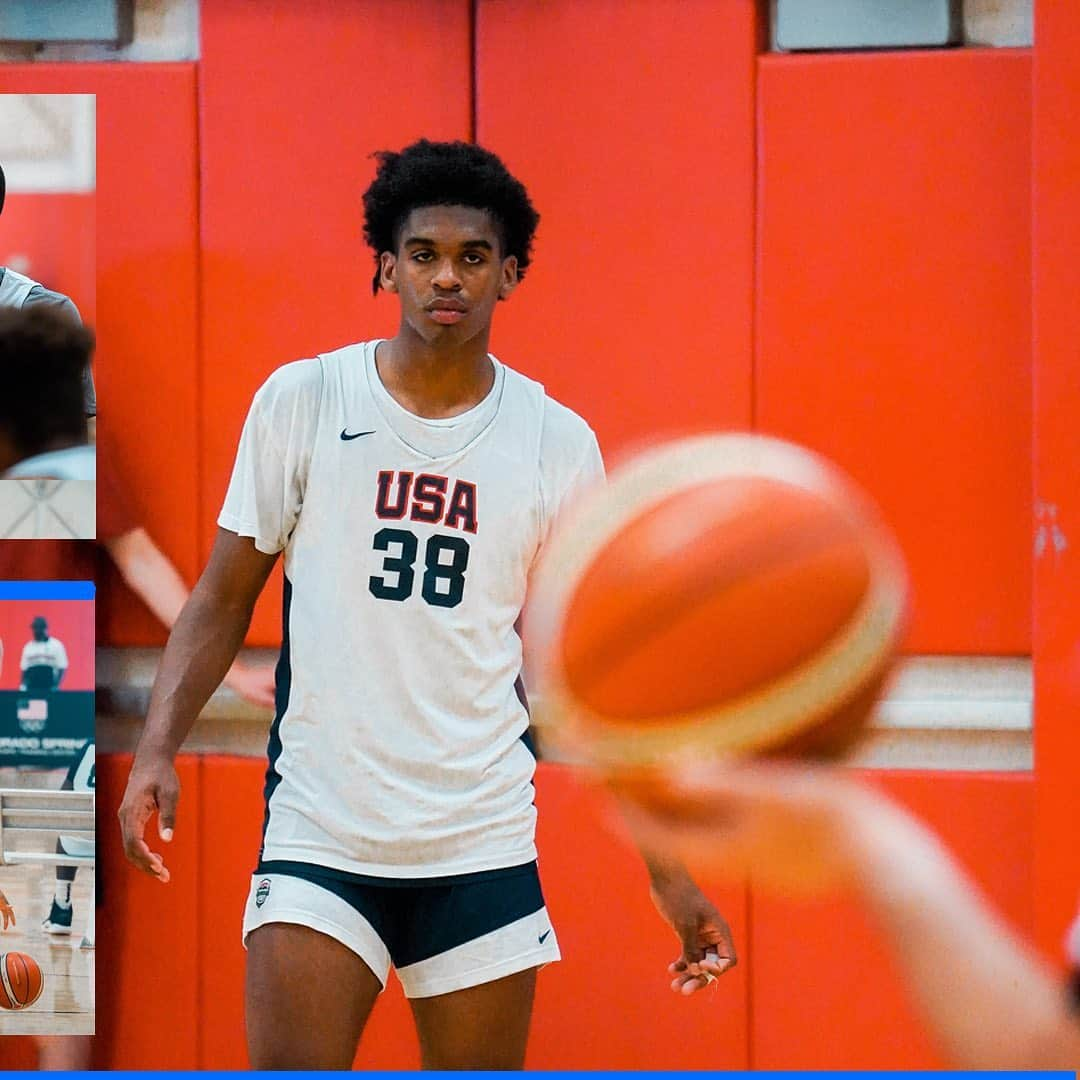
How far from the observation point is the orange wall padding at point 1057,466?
91.0 inches

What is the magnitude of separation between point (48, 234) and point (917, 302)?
4.65 ft

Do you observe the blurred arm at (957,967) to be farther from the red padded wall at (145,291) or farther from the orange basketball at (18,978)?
the orange basketball at (18,978)

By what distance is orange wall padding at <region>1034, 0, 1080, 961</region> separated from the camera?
7.58ft

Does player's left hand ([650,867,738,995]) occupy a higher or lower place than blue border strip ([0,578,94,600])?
lower

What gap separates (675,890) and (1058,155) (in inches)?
49.4

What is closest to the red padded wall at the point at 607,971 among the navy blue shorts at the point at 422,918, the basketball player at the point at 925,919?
the navy blue shorts at the point at 422,918

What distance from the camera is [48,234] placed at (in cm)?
248

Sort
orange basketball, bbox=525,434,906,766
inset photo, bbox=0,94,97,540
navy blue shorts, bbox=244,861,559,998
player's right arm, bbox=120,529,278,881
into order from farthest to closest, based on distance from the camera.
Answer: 1. inset photo, bbox=0,94,97,540
2. player's right arm, bbox=120,529,278,881
3. navy blue shorts, bbox=244,861,559,998
4. orange basketball, bbox=525,434,906,766

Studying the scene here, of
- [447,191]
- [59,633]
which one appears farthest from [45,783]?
[447,191]

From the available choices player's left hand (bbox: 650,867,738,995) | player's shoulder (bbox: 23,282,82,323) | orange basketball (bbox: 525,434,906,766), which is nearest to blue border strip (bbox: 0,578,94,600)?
player's shoulder (bbox: 23,282,82,323)

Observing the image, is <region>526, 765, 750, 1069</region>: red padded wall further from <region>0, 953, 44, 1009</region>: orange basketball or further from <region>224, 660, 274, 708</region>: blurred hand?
<region>0, 953, 44, 1009</region>: orange basketball

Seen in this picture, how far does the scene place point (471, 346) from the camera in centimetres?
221

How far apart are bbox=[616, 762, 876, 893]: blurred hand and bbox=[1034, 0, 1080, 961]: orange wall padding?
129 cm

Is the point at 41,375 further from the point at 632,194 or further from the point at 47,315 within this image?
the point at 632,194
